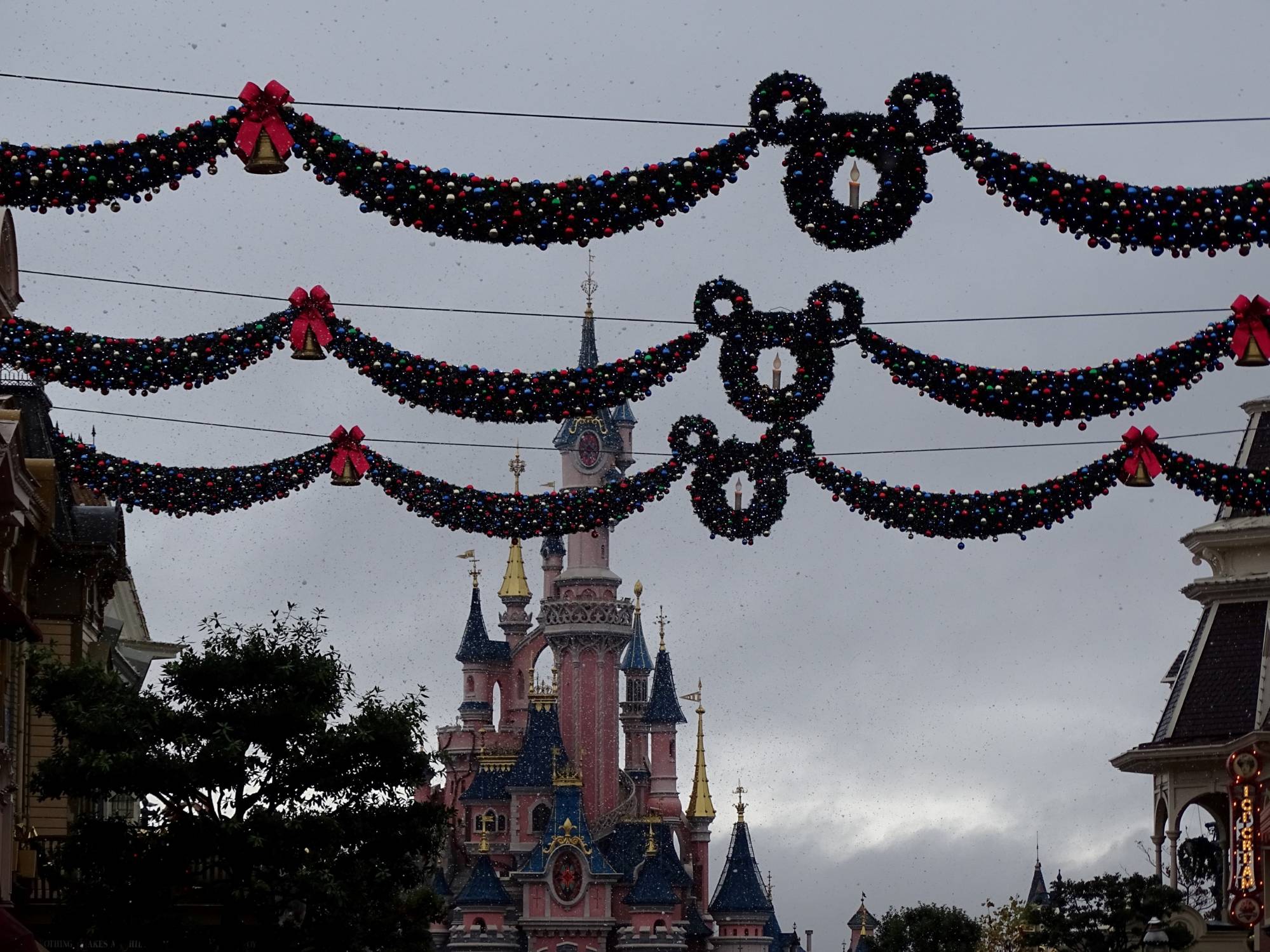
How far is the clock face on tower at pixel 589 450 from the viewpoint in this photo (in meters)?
118

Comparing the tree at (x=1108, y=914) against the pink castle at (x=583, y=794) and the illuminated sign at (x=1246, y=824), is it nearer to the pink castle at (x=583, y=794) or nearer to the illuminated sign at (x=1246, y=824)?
the illuminated sign at (x=1246, y=824)

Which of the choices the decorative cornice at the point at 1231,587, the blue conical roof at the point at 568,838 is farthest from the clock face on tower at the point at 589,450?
the decorative cornice at the point at 1231,587

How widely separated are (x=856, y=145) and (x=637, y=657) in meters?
109

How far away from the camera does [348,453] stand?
22.7 metres

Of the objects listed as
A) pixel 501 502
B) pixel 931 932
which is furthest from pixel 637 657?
pixel 501 502

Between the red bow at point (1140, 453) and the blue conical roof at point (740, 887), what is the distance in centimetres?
9906

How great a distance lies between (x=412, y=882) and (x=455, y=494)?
9367 mm

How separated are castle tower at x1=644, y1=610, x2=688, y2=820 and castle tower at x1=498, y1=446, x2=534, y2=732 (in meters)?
6.94

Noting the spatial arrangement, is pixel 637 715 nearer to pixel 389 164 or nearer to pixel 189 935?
pixel 189 935

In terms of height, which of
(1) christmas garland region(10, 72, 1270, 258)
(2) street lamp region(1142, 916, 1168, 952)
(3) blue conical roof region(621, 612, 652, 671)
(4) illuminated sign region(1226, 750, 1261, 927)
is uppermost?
(3) blue conical roof region(621, 612, 652, 671)

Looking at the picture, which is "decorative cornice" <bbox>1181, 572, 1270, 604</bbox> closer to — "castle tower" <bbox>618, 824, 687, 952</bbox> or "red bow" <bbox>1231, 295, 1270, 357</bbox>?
"red bow" <bbox>1231, 295, 1270, 357</bbox>

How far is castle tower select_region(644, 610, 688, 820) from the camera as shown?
4729 inches

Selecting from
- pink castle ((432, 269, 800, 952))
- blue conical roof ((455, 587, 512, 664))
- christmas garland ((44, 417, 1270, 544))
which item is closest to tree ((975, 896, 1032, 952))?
christmas garland ((44, 417, 1270, 544))

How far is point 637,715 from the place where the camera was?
4902 inches
